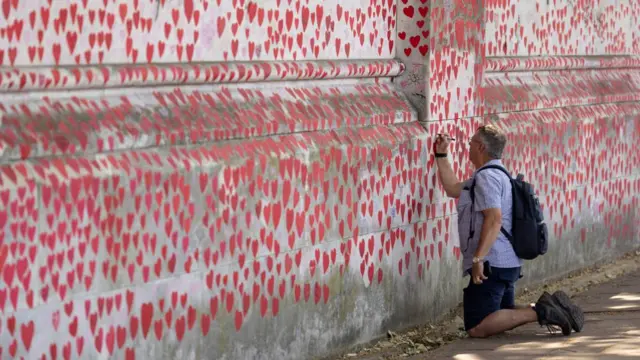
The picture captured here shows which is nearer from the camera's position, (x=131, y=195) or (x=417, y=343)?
(x=131, y=195)

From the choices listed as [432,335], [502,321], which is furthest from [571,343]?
[432,335]

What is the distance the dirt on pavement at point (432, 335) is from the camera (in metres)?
7.80

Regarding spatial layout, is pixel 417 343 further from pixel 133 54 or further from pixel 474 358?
pixel 133 54

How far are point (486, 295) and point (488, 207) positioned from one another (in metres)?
0.55

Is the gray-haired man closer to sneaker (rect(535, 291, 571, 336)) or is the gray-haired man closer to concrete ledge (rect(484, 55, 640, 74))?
→ sneaker (rect(535, 291, 571, 336))

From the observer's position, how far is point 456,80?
893cm

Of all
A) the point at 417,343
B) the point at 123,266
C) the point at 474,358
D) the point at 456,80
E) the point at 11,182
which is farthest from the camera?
the point at 456,80

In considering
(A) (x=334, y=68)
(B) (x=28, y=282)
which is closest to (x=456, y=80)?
(A) (x=334, y=68)

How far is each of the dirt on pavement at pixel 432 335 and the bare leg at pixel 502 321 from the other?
0.15 m

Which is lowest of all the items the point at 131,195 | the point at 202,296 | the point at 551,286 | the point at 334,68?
the point at 551,286

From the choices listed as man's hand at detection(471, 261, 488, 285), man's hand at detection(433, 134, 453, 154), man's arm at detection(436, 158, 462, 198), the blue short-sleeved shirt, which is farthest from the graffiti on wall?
man's hand at detection(471, 261, 488, 285)

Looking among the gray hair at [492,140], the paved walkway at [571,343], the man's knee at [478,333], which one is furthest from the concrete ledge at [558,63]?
the man's knee at [478,333]

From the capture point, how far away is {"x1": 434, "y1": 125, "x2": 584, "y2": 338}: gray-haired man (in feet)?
26.4

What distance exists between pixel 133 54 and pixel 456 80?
3.14 metres
